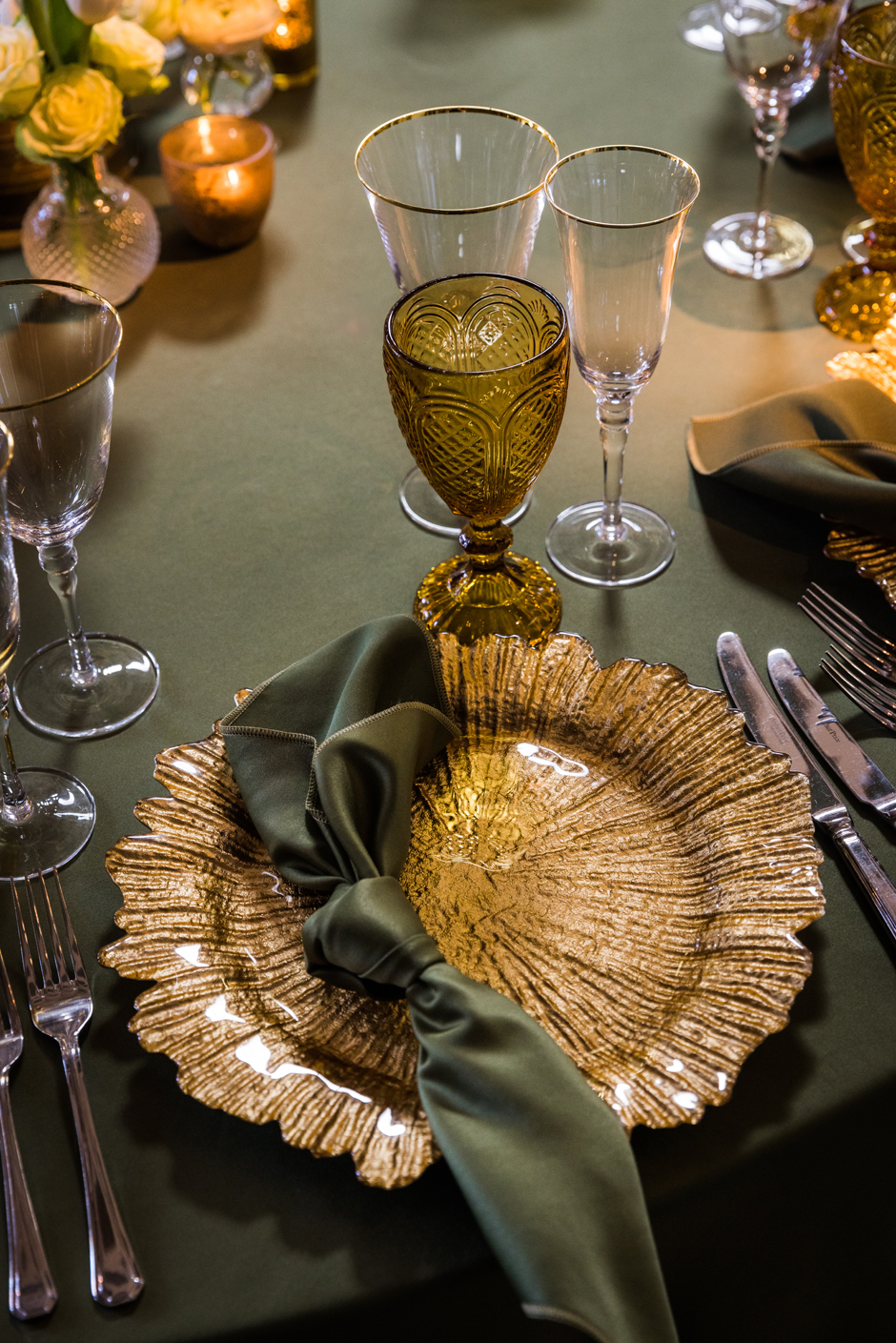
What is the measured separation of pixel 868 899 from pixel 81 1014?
41 cm

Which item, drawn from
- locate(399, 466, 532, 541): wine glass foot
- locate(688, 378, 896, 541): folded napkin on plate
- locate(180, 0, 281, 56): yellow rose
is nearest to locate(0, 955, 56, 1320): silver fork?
locate(399, 466, 532, 541): wine glass foot

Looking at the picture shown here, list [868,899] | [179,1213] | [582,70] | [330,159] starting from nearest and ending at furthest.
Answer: [179,1213] → [868,899] → [330,159] → [582,70]

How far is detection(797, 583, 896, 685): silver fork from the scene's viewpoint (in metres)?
0.77

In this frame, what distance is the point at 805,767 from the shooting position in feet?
2.29

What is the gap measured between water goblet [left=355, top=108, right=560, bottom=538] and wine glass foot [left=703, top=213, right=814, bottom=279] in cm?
34

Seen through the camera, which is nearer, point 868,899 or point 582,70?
point 868,899

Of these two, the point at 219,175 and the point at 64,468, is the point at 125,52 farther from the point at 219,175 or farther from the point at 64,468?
the point at 64,468

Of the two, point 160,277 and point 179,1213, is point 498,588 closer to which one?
point 179,1213

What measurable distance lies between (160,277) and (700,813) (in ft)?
2.68

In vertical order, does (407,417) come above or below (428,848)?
above

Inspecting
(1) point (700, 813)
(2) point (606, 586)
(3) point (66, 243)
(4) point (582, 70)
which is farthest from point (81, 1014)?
(4) point (582, 70)

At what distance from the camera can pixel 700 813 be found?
0.66 meters

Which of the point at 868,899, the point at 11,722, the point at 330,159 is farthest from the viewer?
the point at 330,159

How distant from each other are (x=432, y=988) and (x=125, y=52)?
0.88 metres
